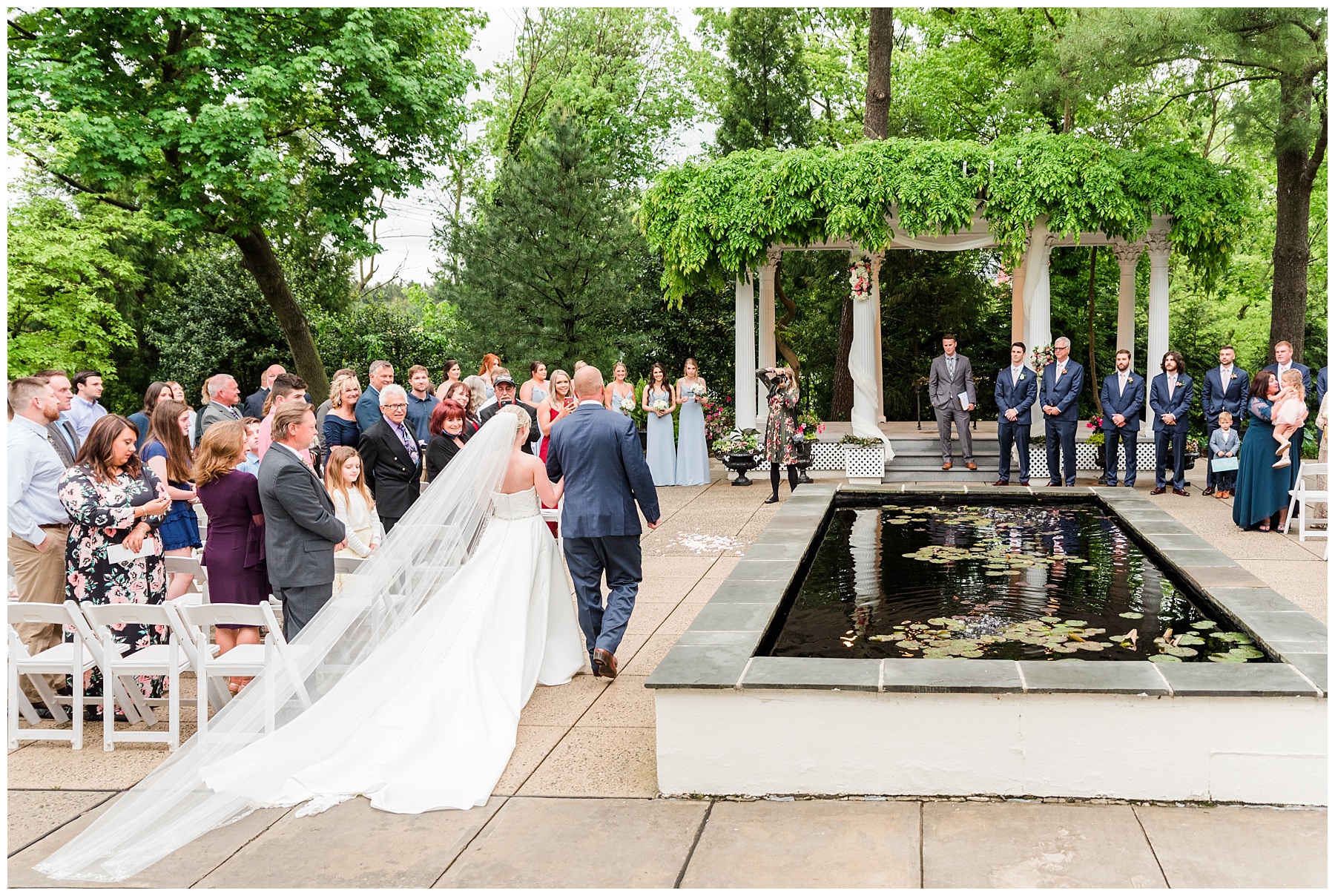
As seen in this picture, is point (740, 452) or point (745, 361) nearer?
point (740, 452)

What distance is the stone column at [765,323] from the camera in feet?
54.8

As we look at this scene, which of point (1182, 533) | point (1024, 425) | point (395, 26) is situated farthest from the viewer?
point (395, 26)

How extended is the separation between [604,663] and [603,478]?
1.08 m

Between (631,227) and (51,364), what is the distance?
39.4ft

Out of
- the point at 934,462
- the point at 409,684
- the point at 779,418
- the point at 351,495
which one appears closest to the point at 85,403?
the point at 351,495

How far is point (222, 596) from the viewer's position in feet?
19.5

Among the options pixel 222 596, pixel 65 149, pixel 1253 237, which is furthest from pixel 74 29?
pixel 1253 237

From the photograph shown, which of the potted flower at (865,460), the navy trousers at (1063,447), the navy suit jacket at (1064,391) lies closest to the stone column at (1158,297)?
the navy suit jacket at (1064,391)

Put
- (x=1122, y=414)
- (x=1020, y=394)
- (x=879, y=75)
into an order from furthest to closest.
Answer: (x=879, y=75) < (x=1020, y=394) < (x=1122, y=414)

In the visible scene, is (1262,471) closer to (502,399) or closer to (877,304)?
(877,304)

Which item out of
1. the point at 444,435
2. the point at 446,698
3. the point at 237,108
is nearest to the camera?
the point at 446,698

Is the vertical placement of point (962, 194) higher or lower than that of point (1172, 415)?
higher

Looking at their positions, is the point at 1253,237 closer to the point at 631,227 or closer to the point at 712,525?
the point at 631,227

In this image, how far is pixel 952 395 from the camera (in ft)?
47.8
